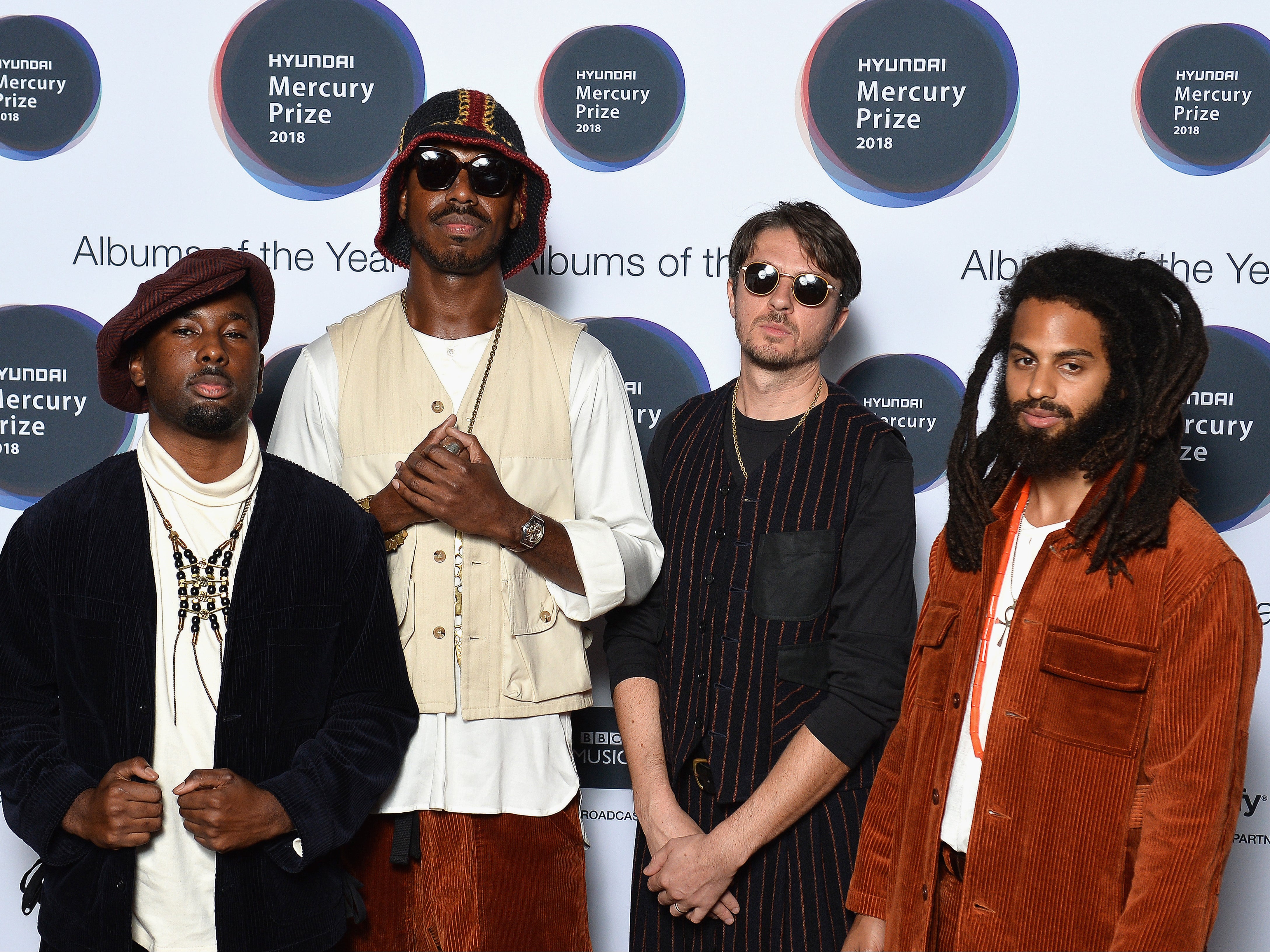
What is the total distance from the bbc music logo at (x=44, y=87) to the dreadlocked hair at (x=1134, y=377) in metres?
2.60

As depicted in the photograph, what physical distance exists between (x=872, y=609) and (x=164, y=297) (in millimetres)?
1540

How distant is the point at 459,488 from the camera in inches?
85.8

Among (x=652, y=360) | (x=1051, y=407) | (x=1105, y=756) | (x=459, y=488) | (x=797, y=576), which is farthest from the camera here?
(x=652, y=360)

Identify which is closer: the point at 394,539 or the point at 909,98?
the point at 394,539

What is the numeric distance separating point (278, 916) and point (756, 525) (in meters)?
1.23

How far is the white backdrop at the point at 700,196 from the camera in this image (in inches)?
115

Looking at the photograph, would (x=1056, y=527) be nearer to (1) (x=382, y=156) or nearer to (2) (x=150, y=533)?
(2) (x=150, y=533)

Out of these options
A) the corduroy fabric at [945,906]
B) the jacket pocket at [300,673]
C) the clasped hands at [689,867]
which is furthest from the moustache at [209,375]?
the corduroy fabric at [945,906]

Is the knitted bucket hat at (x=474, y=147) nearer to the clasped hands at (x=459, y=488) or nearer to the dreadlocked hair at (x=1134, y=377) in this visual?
the clasped hands at (x=459, y=488)

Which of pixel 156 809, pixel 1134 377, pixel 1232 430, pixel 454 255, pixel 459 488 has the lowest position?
pixel 156 809

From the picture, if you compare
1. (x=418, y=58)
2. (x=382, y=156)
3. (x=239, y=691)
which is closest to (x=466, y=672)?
(x=239, y=691)

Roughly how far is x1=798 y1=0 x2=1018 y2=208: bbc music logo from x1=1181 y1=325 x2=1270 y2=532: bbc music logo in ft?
2.75

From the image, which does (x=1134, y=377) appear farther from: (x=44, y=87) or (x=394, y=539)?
(x=44, y=87)

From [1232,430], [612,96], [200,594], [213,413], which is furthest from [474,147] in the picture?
[1232,430]
